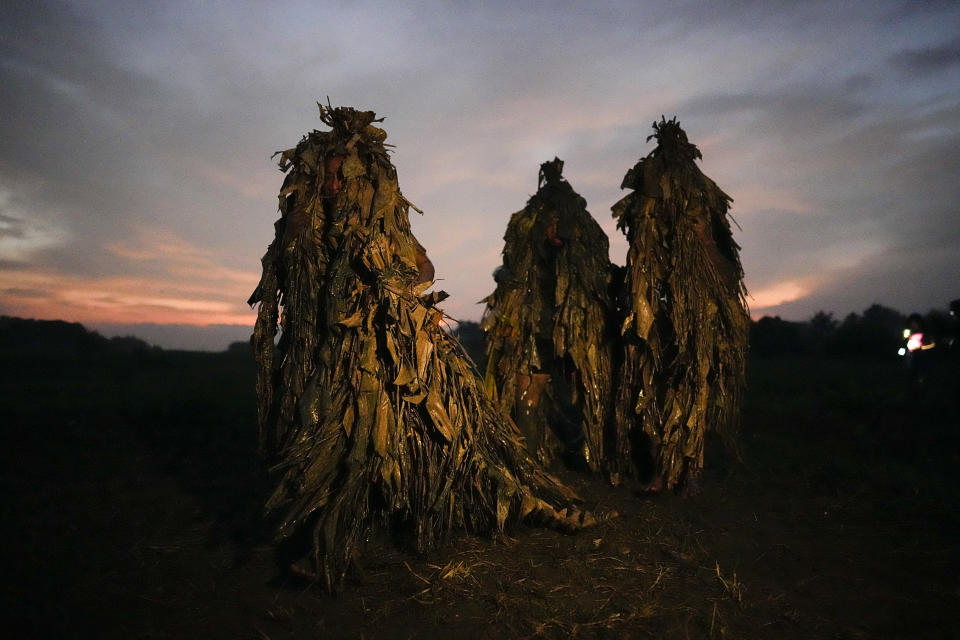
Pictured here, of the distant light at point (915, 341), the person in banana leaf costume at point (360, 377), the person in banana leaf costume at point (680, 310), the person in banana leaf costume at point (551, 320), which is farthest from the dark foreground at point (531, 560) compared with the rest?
the distant light at point (915, 341)

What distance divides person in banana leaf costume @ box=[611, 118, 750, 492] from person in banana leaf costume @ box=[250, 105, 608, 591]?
170 centimetres

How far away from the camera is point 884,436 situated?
7887mm

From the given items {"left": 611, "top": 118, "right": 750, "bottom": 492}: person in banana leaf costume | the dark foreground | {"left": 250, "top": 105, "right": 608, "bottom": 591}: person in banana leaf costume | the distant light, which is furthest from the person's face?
the distant light

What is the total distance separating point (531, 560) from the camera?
408cm

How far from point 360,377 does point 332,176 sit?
1.47 m

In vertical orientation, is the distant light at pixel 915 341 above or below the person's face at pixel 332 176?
below

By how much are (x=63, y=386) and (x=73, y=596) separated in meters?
11.4

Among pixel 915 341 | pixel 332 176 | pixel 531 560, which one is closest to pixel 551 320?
pixel 531 560

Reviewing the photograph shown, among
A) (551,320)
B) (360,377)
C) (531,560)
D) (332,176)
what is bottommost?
(531,560)

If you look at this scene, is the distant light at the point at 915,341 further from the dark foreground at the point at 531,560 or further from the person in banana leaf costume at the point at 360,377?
the person in banana leaf costume at the point at 360,377

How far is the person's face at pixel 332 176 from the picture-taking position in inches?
165

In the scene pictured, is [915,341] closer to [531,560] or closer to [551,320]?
[551,320]

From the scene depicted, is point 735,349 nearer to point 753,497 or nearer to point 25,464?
point 753,497

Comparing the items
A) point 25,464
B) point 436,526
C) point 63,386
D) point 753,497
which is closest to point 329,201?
point 436,526
